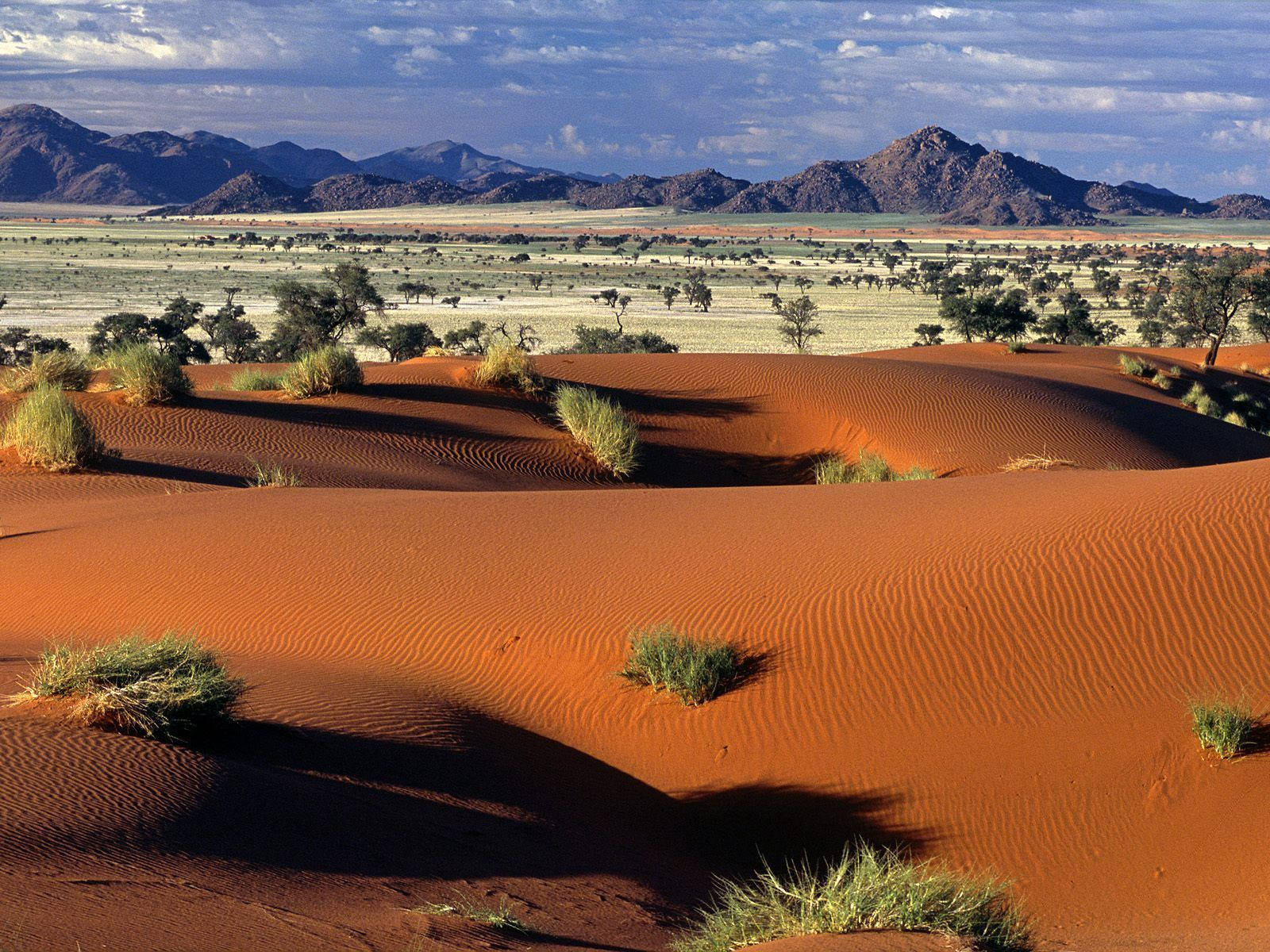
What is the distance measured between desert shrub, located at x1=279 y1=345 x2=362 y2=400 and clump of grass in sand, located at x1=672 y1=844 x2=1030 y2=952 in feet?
63.5

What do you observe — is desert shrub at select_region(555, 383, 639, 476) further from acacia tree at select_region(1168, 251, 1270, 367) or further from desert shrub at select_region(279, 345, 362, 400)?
acacia tree at select_region(1168, 251, 1270, 367)

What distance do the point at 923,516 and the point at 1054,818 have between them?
5.08m

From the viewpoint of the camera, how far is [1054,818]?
8406 millimetres

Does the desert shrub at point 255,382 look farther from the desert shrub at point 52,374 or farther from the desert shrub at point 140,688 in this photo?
the desert shrub at point 140,688

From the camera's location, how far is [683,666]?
32.9 feet

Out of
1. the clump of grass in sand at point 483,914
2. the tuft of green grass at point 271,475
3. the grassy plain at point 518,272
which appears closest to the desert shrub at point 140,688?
the clump of grass in sand at point 483,914

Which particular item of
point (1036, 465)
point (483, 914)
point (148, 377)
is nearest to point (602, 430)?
point (1036, 465)

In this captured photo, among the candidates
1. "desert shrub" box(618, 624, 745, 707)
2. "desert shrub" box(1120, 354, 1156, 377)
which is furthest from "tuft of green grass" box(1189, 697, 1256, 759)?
"desert shrub" box(1120, 354, 1156, 377)

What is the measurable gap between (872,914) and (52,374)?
2037 centimetres

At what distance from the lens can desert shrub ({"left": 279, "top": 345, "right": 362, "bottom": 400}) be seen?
24.1m

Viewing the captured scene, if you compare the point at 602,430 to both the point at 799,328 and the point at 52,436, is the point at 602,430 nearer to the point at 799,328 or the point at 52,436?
the point at 52,436

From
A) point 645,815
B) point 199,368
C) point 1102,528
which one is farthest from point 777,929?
point 199,368

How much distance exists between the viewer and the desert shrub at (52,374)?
71.3 feet

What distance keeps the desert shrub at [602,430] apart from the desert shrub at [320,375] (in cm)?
421
